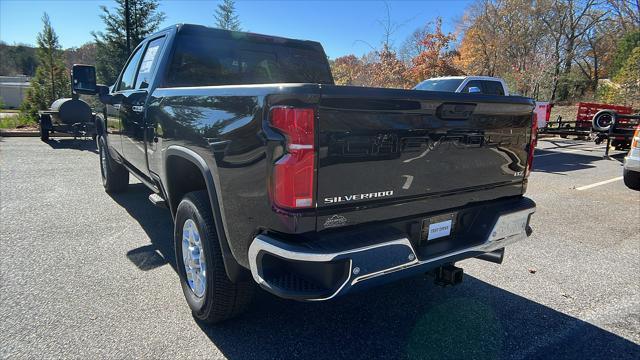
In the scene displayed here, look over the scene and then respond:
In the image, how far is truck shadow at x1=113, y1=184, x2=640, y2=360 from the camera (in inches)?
98.6

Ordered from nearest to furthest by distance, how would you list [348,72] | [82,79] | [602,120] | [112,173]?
1. [82,79]
2. [112,173]
3. [602,120]
4. [348,72]

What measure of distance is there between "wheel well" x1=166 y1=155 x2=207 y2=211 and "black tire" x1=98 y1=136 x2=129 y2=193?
334cm

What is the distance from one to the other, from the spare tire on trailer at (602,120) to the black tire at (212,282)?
40.5ft

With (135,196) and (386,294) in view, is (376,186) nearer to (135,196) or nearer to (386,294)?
(386,294)

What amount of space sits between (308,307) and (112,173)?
433 cm

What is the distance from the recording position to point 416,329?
2.76 metres

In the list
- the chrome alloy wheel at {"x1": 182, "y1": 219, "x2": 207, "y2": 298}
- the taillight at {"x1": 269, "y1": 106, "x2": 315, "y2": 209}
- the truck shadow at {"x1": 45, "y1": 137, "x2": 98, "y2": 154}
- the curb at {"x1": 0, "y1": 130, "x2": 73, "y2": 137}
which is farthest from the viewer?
the curb at {"x1": 0, "y1": 130, "x2": 73, "y2": 137}

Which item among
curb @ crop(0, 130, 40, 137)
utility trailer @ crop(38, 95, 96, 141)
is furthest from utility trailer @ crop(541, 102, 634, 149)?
curb @ crop(0, 130, 40, 137)

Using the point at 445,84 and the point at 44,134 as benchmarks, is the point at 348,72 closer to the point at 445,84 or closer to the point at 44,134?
the point at 445,84

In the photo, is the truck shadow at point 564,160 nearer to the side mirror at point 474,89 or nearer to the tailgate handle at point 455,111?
the side mirror at point 474,89

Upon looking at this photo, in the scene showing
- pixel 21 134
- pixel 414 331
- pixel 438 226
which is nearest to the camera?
pixel 438 226

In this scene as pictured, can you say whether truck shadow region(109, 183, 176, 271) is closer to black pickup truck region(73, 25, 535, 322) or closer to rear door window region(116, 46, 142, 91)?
black pickup truck region(73, 25, 535, 322)

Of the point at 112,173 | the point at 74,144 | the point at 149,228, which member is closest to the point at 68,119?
the point at 74,144

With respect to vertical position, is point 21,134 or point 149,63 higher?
point 149,63
